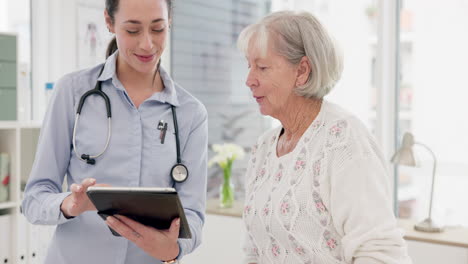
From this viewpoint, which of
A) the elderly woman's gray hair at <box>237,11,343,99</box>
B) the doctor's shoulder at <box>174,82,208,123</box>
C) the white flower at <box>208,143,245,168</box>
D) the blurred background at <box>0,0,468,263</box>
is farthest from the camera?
the white flower at <box>208,143,245,168</box>

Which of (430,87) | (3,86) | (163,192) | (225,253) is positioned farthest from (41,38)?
(163,192)

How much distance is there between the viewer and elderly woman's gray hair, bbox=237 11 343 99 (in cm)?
146

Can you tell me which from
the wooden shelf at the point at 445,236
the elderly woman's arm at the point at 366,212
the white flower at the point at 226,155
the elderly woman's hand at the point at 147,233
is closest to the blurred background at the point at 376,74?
the wooden shelf at the point at 445,236

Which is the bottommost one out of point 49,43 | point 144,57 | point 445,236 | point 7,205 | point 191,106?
point 445,236

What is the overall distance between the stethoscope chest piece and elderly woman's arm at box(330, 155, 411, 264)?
1.52ft

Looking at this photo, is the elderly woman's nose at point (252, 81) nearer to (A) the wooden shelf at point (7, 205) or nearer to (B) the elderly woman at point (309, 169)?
(B) the elderly woman at point (309, 169)

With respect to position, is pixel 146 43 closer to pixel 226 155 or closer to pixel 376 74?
pixel 226 155

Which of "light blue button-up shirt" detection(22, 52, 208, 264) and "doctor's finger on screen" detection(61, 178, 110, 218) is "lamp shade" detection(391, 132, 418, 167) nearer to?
"light blue button-up shirt" detection(22, 52, 208, 264)

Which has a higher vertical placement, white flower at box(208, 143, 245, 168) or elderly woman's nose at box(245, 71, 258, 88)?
elderly woman's nose at box(245, 71, 258, 88)

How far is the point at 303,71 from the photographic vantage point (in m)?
1.50

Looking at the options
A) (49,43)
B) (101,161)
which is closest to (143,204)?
(101,161)

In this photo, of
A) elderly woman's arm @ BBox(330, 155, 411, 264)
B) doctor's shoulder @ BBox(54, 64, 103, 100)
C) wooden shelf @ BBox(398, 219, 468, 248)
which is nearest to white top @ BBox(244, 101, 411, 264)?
elderly woman's arm @ BBox(330, 155, 411, 264)

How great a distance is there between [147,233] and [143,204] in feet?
0.52

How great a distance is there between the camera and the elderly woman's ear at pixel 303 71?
1486 mm
